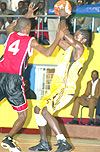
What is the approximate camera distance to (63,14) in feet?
15.3

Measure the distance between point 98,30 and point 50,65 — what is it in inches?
70.8

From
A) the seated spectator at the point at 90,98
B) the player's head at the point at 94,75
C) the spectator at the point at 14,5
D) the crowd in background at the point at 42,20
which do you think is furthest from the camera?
the spectator at the point at 14,5

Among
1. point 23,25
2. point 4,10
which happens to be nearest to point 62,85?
point 23,25

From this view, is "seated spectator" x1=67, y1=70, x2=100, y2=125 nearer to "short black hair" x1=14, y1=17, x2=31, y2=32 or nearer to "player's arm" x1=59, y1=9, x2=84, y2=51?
"player's arm" x1=59, y1=9, x2=84, y2=51

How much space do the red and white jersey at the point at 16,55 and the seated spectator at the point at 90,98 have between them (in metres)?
3.55

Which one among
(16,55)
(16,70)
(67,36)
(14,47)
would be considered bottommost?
(16,70)

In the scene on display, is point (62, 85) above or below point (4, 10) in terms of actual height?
below

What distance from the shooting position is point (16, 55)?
4484 millimetres

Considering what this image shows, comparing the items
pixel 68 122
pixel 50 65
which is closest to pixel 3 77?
pixel 68 122

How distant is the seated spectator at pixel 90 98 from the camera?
7688mm

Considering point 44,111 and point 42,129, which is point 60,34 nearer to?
point 44,111

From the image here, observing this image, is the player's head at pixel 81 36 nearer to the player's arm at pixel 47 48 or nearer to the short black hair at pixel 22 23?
the player's arm at pixel 47 48

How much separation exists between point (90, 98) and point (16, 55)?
145 inches

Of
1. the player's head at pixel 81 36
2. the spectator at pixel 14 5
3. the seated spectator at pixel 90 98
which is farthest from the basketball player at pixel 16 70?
the spectator at pixel 14 5
